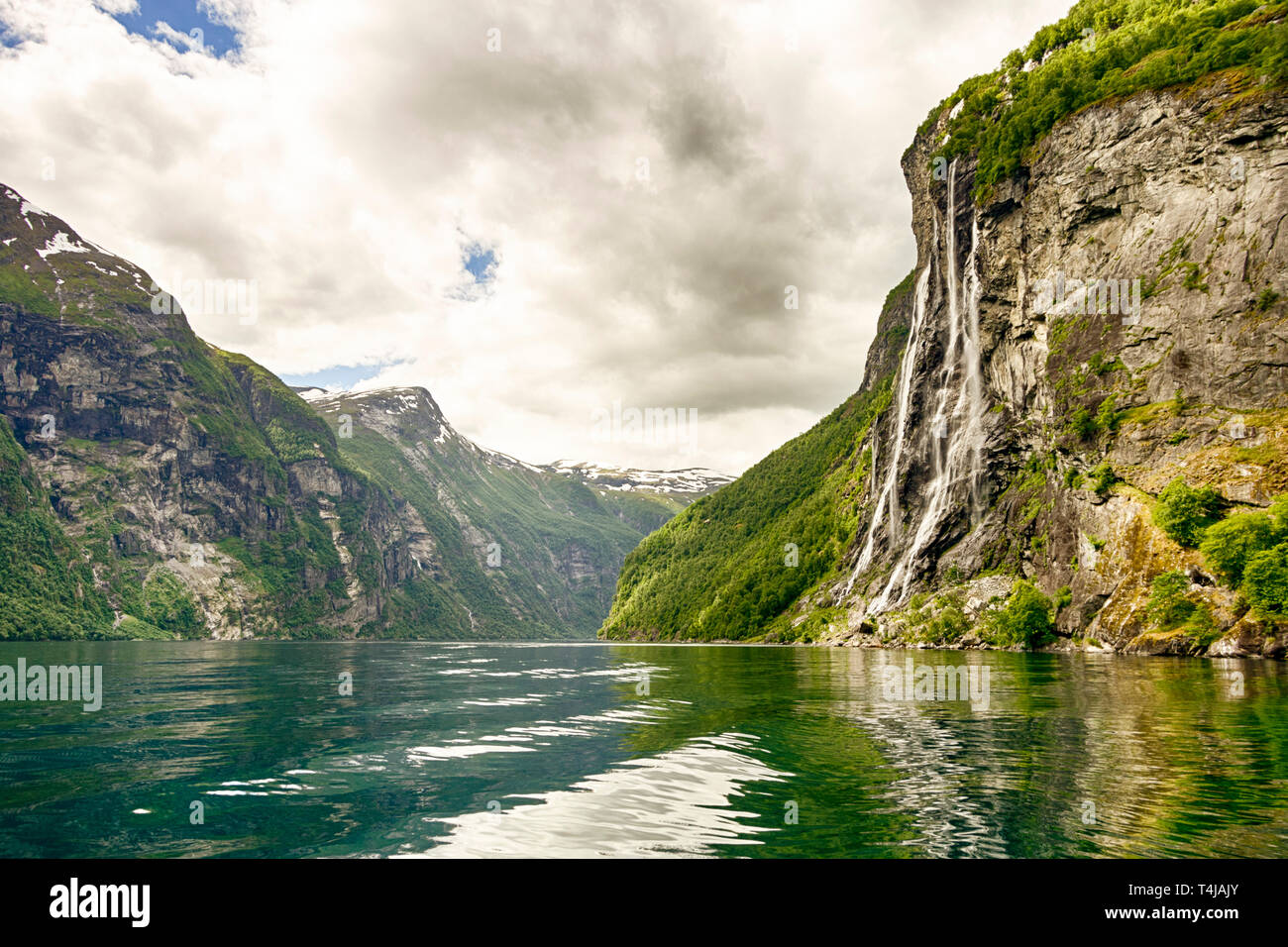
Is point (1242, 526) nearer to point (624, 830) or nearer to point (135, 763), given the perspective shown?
point (624, 830)

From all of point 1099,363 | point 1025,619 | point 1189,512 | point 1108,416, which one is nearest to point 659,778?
point 1189,512

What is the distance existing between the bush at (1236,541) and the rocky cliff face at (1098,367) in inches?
81.2

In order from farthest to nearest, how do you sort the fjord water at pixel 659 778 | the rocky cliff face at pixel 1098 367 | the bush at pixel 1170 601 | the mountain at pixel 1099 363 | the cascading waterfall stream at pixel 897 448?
the cascading waterfall stream at pixel 897 448 < the rocky cliff face at pixel 1098 367 < the mountain at pixel 1099 363 < the bush at pixel 1170 601 < the fjord water at pixel 659 778

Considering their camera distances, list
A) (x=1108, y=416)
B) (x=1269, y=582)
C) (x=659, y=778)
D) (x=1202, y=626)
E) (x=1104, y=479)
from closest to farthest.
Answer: (x=659, y=778)
(x=1269, y=582)
(x=1202, y=626)
(x=1104, y=479)
(x=1108, y=416)

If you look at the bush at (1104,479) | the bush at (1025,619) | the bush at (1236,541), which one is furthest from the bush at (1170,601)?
the bush at (1025,619)

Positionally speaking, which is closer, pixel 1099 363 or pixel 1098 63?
pixel 1099 363

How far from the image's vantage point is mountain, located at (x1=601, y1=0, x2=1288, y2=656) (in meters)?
63.5

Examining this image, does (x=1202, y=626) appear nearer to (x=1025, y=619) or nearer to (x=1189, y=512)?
(x=1189, y=512)

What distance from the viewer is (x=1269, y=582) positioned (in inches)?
2064

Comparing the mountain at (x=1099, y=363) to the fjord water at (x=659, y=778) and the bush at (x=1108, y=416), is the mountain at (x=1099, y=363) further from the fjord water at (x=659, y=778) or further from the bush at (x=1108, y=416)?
the fjord water at (x=659, y=778)

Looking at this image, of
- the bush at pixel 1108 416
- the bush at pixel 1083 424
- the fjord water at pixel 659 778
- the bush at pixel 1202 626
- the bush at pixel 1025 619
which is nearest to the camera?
the fjord water at pixel 659 778

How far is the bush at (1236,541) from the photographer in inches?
2149

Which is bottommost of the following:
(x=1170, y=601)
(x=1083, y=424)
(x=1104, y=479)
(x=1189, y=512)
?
(x=1170, y=601)

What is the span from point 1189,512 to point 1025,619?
72.7 ft
